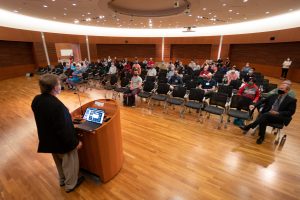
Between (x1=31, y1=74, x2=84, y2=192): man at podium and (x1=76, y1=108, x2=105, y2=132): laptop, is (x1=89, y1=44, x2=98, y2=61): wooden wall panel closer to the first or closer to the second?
(x1=76, y1=108, x2=105, y2=132): laptop

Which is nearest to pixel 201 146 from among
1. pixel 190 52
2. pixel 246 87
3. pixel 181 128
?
pixel 181 128

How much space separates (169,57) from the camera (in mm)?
20906

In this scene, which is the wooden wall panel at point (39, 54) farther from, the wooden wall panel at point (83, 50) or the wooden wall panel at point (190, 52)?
the wooden wall panel at point (190, 52)

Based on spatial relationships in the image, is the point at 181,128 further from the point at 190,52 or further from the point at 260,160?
the point at 190,52

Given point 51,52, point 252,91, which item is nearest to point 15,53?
point 51,52

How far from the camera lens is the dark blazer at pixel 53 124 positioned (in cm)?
199

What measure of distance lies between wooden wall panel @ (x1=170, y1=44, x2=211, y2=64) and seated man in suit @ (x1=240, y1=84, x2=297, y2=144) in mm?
16216

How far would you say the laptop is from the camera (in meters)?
2.43

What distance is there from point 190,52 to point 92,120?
1952 cm

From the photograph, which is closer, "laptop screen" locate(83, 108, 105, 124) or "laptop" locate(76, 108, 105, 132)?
"laptop" locate(76, 108, 105, 132)

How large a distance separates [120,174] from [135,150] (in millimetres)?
765

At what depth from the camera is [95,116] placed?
261 centimetres

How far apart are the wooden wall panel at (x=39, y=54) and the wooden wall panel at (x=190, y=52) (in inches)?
562

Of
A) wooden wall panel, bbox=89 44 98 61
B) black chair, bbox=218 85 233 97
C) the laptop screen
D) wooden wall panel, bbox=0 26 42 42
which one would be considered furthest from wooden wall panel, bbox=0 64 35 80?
black chair, bbox=218 85 233 97
